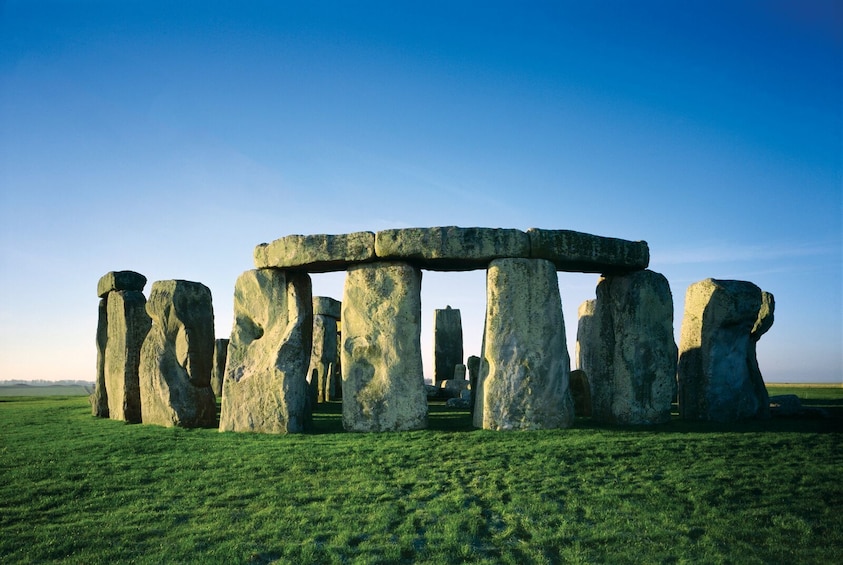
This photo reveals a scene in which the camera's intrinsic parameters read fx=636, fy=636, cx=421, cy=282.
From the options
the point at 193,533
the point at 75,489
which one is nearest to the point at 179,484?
the point at 75,489

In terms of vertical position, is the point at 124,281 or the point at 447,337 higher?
the point at 124,281

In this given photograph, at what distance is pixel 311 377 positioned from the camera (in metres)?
14.5

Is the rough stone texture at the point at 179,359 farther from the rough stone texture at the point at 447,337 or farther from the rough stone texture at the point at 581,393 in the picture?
the rough stone texture at the point at 447,337

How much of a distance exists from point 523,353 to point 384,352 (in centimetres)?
195

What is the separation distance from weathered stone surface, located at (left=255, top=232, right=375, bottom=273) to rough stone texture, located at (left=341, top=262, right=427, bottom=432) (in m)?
0.29

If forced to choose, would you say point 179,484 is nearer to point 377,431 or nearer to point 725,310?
point 377,431

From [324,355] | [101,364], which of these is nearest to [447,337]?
[324,355]

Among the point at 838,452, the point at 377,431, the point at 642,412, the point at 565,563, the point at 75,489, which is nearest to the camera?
the point at 565,563

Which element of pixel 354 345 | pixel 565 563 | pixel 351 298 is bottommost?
pixel 565 563

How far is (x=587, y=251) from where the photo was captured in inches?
367

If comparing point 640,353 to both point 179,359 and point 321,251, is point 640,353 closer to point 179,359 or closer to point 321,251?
point 321,251

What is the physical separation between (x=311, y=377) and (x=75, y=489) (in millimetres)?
8344

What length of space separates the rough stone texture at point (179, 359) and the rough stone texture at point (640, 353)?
6338mm

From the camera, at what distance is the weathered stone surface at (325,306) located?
16.8 m
